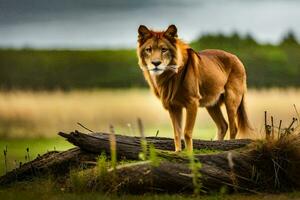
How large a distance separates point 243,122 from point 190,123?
2189 mm

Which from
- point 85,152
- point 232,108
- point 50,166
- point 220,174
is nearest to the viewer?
point 220,174

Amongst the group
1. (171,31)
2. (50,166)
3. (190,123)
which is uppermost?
(171,31)

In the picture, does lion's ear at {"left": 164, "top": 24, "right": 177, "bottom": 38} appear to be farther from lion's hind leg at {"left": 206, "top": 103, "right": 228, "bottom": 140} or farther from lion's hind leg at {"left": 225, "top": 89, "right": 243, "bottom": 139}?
lion's hind leg at {"left": 206, "top": 103, "right": 228, "bottom": 140}

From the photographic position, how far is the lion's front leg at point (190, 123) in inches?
426

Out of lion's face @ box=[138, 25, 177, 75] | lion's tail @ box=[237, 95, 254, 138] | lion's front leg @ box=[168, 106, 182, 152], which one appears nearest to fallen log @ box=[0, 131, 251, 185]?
lion's front leg @ box=[168, 106, 182, 152]

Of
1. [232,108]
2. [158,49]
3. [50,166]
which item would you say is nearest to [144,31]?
[158,49]

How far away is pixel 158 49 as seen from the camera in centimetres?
1059

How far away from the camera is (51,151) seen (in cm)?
1101

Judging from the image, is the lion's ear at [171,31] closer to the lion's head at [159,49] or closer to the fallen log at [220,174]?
the lion's head at [159,49]

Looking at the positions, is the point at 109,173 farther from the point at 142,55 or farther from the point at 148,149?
the point at 142,55

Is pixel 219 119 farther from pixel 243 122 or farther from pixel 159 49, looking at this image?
pixel 159 49

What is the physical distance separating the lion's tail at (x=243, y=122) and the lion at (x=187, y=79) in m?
0.02

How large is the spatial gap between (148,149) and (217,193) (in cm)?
118

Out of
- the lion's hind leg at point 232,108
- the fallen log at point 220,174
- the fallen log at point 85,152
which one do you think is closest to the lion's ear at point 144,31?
the fallen log at point 85,152
